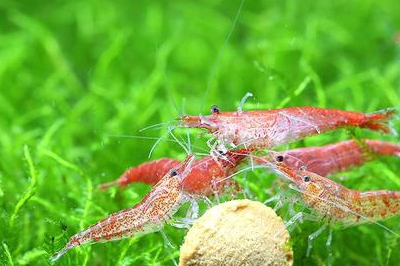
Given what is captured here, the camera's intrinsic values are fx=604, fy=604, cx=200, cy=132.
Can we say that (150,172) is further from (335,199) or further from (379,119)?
(379,119)

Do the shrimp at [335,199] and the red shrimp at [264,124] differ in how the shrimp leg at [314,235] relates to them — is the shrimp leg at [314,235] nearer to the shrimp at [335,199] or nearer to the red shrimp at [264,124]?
the shrimp at [335,199]

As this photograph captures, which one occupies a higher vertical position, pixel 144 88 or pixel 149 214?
pixel 149 214

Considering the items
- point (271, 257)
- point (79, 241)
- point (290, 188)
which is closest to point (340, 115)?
point (290, 188)

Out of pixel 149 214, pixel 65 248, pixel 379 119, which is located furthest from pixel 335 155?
pixel 65 248

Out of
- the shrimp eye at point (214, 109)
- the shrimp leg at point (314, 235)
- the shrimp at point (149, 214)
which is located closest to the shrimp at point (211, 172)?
the shrimp at point (149, 214)

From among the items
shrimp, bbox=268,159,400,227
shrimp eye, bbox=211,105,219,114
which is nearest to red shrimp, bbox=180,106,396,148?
shrimp eye, bbox=211,105,219,114

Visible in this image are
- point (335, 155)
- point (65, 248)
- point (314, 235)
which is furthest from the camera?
point (335, 155)

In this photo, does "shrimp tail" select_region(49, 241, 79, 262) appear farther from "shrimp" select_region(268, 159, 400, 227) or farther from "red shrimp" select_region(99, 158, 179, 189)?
"shrimp" select_region(268, 159, 400, 227)
